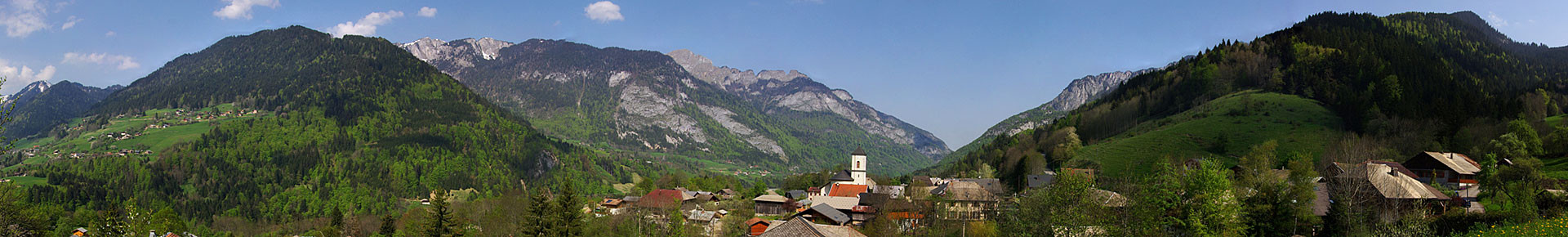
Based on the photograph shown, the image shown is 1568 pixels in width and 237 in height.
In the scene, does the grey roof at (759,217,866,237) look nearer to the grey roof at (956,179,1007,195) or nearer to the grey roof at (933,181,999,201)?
the grey roof at (933,181,999,201)

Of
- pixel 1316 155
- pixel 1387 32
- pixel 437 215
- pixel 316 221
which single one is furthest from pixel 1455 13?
pixel 316 221

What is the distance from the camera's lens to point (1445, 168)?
216 ft

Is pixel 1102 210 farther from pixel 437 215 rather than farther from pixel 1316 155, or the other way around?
pixel 1316 155

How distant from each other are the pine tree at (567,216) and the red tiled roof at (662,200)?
28.9 feet

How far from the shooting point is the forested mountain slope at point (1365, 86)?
89188 mm

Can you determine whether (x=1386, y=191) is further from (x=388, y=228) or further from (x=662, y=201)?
(x=388, y=228)

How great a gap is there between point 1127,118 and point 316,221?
138 meters

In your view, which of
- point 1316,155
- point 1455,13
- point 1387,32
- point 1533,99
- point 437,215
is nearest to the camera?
point 437,215

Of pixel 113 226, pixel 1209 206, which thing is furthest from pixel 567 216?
pixel 1209 206

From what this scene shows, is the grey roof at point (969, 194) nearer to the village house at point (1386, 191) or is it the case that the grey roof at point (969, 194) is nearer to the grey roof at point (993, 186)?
the grey roof at point (993, 186)

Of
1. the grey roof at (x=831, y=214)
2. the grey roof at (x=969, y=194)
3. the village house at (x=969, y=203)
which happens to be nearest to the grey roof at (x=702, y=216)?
the grey roof at (x=831, y=214)

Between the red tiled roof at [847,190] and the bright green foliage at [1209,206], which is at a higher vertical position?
the bright green foliage at [1209,206]

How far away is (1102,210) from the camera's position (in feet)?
145

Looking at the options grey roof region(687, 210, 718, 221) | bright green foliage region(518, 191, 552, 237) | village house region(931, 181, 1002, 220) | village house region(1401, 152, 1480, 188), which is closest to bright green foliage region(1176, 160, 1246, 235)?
village house region(931, 181, 1002, 220)
